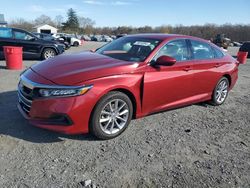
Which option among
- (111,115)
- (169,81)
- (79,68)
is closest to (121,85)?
(111,115)

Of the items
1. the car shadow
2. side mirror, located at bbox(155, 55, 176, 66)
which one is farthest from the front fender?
the car shadow

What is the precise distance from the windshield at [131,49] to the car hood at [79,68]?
0.96 ft

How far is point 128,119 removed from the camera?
4406mm

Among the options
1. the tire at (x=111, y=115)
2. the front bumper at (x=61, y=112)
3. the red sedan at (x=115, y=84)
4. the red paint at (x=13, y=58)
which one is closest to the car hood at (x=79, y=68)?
the red sedan at (x=115, y=84)

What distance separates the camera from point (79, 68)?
4.14 m

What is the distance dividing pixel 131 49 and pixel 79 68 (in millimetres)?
1303

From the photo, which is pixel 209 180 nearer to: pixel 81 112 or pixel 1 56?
pixel 81 112

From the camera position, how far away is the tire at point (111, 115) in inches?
156

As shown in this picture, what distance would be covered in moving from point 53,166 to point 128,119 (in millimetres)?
1488

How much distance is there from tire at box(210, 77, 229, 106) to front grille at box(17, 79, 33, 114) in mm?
4080

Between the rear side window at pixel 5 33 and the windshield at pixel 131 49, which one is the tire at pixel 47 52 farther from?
the windshield at pixel 131 49

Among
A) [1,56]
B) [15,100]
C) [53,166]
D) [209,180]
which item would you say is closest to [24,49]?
[1,56]

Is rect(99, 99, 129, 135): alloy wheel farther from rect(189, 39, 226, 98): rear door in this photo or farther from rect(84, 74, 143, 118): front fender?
rect(189, 39, 226, 98): rear door

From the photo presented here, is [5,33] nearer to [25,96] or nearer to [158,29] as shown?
[25,96]
